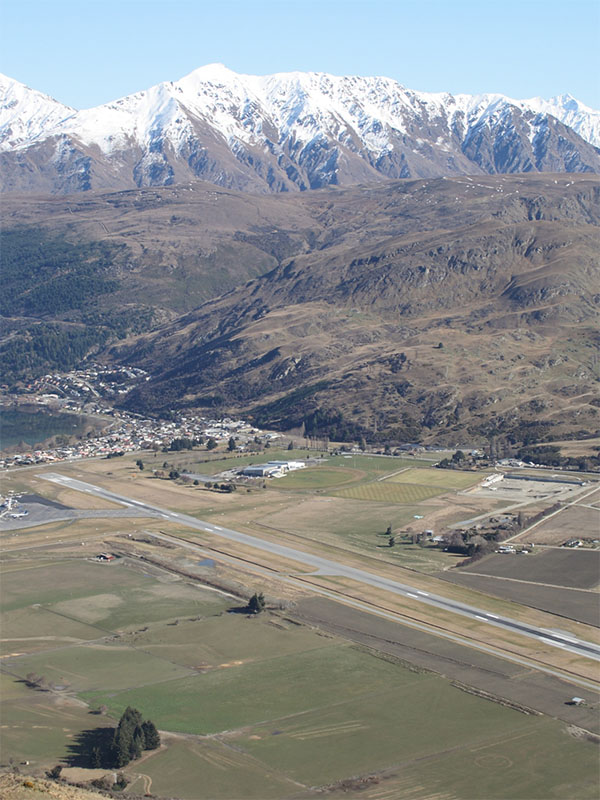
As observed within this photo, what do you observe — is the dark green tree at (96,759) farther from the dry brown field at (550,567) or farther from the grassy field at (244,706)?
the dry brown field at (550,567)

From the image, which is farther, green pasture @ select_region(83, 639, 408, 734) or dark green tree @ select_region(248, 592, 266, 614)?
dark green tree @ select_region(248, 592, 266, 614)

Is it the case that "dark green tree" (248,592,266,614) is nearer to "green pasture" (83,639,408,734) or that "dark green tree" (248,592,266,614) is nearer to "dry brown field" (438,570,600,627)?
"green pasture" (83,639,408,734)

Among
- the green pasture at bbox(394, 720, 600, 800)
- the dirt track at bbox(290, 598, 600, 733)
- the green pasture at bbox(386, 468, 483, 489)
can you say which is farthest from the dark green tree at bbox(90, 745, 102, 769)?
the green pasture at bbox(386, 468, 483, 489)

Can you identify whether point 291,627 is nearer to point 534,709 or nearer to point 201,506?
point 534,709

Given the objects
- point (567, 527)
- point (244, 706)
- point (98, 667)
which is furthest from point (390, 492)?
point (244, 706)

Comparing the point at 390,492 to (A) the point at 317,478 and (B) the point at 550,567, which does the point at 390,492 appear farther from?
(B) the point at 550,567

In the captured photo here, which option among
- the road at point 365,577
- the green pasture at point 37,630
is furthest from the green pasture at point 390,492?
the green pasture at point 37,630

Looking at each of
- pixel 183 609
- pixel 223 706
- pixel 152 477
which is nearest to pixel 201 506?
pixel 152 477
